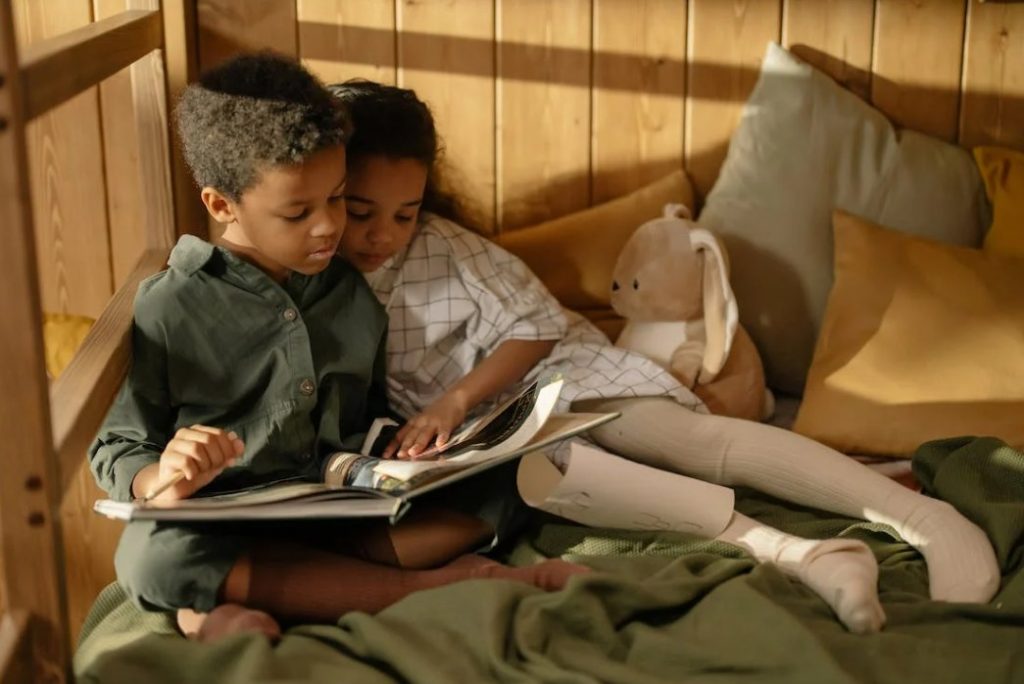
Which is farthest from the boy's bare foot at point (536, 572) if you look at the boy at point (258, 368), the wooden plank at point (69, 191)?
the wooden plank at point (69, 191)

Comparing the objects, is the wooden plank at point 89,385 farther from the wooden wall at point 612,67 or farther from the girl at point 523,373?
the wooden wall at point 612,67

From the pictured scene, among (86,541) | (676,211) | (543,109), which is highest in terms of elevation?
(543,109)

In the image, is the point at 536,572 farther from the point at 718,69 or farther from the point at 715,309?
the point at 718,69

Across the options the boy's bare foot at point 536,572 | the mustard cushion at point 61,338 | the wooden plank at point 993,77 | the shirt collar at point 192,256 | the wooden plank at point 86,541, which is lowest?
the wooden plank at point 86,541

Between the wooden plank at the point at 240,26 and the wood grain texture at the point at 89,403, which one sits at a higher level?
the wooden plank at the point at 240,26

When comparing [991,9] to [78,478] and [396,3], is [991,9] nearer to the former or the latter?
[396,3]

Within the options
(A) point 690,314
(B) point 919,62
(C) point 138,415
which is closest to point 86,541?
(C) point 138,415

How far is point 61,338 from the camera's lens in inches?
66.9

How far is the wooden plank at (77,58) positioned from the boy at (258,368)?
9 centimetres

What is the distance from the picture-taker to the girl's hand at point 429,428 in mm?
1337

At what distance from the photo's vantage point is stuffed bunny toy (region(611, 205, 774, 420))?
61.9 inches

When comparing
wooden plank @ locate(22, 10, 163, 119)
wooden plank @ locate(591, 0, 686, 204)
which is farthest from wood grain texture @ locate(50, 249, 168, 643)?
wooden plank @ locate(591, 0, 686, 204)

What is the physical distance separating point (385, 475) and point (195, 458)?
177mm

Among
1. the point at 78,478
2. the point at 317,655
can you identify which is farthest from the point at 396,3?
the point at 317,655
